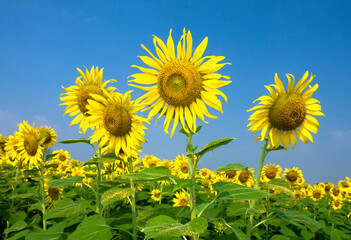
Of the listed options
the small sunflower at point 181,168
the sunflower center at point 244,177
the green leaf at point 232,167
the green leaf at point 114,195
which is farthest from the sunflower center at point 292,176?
the green leaf at point 114,195

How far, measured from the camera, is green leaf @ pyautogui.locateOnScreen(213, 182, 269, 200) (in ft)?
7.34

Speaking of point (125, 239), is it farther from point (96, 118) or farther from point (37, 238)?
point (96, 118)

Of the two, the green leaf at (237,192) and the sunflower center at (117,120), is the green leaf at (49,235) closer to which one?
the sunflower center at (117,120)

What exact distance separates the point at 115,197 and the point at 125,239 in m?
1.09

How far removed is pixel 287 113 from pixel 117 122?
253 centimetres

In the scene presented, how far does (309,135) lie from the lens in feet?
14.4

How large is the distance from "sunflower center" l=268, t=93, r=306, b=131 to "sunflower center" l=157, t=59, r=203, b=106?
1.69 m

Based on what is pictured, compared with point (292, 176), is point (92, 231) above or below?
below

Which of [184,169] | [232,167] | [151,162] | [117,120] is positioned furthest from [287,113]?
[151,162]

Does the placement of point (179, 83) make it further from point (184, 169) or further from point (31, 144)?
point (184, 169)

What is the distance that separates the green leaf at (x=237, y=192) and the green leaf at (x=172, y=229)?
1.27ft

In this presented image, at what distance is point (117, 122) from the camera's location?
392 centimetres

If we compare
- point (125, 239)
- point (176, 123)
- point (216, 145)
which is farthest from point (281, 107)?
point (125, 239)

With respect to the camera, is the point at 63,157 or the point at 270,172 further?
the point at 63,157
